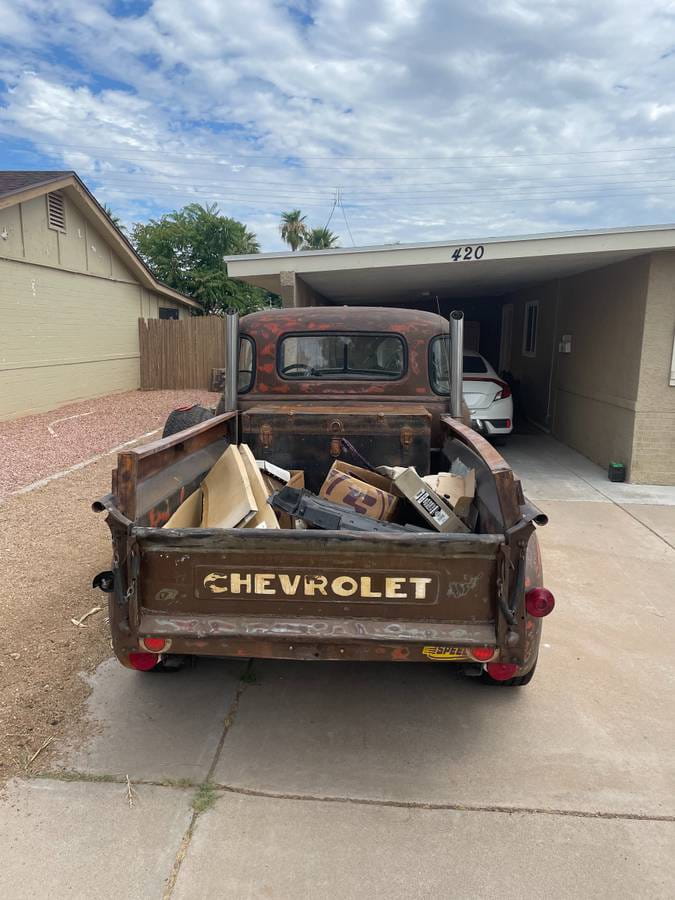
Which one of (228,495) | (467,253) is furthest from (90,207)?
(228,495)

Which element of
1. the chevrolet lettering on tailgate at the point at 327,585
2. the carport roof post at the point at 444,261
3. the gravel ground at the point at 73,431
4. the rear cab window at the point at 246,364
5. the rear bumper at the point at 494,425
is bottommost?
the gravel ground at the point at 73,431

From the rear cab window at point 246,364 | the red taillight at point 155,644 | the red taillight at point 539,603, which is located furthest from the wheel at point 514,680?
the rear cab window at point 246,364

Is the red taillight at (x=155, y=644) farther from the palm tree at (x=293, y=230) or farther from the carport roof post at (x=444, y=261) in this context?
the palm tree at (x=293, y=230)

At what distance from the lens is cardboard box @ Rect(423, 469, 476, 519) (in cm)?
313

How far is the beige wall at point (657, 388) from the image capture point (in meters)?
7.06

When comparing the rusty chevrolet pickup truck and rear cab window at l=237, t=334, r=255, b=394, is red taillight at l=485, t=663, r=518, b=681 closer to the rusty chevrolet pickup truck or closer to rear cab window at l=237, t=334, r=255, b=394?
the rusty chevrolet pickup truck

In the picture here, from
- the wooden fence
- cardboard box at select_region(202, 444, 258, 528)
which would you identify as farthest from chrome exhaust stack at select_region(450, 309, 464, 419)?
the wooden fence

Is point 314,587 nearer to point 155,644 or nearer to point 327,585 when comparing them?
point 327,585

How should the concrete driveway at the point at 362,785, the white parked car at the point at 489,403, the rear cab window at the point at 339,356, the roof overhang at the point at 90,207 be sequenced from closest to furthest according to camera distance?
1. the concrete driveway at the point at 362,785
2. the rear cab window at the point at 339,356
3. the white parked car at the point at 489,403
4. the roof overhang at the point at 90,207

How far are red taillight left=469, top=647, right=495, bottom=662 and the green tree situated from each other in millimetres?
26245

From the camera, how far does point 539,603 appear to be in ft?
7.89

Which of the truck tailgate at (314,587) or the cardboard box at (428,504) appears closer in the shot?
the truck tailgate at (314,587)

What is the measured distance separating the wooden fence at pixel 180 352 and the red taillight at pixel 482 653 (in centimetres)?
1490

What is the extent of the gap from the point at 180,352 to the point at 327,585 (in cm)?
1553
